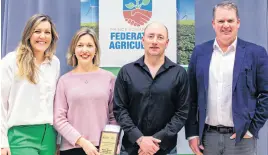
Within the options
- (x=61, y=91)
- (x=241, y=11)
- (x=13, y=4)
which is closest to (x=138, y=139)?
(x=61, y=91)

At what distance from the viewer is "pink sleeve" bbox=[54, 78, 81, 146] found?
2.23 metres

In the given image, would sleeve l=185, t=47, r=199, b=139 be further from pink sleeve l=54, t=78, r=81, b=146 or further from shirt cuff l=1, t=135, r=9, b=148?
shirt cuff l=1, t=135, r=9, b=148

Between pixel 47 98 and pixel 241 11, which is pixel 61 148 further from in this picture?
pixel 241 11

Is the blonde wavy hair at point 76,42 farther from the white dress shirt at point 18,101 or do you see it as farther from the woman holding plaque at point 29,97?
the white dress shirt at point 18,101

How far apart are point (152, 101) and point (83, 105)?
487 millimetres

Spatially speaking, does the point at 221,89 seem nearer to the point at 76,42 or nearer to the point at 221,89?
the point at 221,89

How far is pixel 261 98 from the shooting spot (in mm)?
2127

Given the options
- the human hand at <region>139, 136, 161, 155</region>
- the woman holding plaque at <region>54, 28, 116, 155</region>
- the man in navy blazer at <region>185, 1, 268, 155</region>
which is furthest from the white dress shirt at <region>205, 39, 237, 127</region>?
the woman holding plaque at <region>54, 28, 116, 155</region>

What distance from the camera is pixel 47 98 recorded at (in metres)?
2.26

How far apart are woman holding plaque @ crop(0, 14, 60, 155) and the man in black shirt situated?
501 millimetres

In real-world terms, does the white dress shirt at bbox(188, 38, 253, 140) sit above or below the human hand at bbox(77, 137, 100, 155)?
above

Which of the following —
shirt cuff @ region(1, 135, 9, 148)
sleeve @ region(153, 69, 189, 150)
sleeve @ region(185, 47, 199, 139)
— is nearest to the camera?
shirt cuff @ region(1, 135, 9, 148)

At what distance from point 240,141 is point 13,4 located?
261 cm

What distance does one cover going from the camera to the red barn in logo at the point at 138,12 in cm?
311
